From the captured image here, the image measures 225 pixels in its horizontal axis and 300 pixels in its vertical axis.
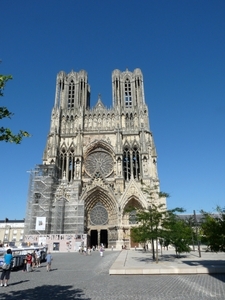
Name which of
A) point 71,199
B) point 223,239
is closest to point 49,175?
A: point 71,199

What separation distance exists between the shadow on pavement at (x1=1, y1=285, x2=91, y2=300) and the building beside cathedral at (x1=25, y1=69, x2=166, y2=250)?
21.5 meters

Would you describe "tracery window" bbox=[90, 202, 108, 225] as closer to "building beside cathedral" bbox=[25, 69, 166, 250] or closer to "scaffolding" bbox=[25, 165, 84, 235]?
"building beside cathedral" bbox=[25, 69, 166, 250]

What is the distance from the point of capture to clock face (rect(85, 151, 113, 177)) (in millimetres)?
39531

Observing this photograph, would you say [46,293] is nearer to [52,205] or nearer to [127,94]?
[52,205]

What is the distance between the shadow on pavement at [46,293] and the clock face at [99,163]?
30.5 m

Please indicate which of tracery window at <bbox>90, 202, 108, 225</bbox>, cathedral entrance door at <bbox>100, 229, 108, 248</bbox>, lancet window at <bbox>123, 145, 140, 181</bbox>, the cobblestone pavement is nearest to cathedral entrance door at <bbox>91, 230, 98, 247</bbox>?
cathedral entrance door at <bbox>100, 229, 108, 248</bbox>

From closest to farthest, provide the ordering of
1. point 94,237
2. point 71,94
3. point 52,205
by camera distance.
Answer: point 52,205 → point 94,237 → point 71,94

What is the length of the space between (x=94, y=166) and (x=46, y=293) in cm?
3251

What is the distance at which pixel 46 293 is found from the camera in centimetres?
748

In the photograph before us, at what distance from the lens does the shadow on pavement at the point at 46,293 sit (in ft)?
22.6

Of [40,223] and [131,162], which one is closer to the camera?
[40,223]

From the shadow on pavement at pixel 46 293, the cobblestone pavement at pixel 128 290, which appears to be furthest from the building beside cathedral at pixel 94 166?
the shadow on pavement at pixel 46 293

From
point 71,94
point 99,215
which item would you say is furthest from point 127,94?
point 99,215

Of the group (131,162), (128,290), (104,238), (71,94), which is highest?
(71,94)
